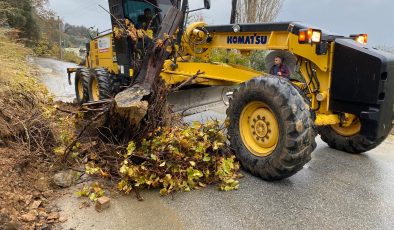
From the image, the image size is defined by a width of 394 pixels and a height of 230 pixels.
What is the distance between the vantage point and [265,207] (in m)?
3.50

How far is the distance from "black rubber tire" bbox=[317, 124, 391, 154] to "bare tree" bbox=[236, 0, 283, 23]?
893 cm

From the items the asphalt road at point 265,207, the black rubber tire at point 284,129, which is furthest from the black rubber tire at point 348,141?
the black rubber tire at point 284,129

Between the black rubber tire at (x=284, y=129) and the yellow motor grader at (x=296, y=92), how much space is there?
10 mm

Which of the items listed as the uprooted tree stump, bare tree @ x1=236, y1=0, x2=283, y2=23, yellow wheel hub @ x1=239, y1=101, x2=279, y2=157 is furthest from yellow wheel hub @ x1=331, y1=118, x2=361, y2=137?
bare tree @ x1=236, y1=0, x2=283, y2=23

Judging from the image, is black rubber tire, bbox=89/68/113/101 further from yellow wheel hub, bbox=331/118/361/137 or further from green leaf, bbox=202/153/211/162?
yellow wheel hub, bbox=331/118/361/137

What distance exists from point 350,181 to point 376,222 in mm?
958

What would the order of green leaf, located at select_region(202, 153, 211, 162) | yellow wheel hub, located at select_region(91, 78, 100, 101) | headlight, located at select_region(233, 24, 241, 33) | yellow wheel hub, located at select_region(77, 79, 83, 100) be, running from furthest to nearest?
yellow wheel hub, located at select_region(77, 79, 83, 100)
yellow wheel hub, located at select_region(91, 78, 100, 101)
headlight, located at select_region(233, 24, 241, 33)
green leaf, located at select_region(202, 153, 211, 162)

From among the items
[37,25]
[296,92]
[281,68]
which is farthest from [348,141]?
[37,25]

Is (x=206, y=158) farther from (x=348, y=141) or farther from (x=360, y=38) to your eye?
(x=360, y=38)

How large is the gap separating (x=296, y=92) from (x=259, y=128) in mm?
663

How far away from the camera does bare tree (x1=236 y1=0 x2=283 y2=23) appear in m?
13.6

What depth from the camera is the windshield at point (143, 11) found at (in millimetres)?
6574

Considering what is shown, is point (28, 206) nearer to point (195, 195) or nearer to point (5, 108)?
point (195, 195)

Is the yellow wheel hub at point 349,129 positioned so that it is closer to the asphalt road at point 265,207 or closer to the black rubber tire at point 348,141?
the black rubber tire at point 348,141
